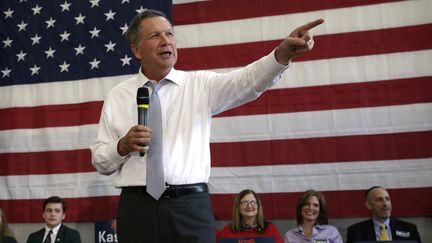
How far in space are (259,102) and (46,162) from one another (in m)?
1.96

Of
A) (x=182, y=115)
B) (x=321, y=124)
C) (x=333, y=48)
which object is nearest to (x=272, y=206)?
(x=321, y=124)

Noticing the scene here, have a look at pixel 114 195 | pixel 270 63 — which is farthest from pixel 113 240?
pixel 270 63

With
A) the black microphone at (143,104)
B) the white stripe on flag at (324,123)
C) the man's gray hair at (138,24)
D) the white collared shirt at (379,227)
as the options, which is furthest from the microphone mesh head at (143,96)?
the white collared shirt at (379,227)

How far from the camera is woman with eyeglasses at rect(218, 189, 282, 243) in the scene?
3338 mm

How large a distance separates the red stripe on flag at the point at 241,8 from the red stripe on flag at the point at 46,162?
1418mm

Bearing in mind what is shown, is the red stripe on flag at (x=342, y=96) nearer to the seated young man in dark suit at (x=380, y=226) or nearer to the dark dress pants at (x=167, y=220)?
the seated young man in dark suit at (x=380, y=226)

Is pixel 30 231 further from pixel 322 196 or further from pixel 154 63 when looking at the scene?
pixel 154 63

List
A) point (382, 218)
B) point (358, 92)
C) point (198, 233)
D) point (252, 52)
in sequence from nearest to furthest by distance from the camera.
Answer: point (198, 233) → point (382, 218) → point (358, 92) → point (252, 52)

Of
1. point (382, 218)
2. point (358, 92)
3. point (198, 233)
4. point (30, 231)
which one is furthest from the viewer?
point (30, 231)

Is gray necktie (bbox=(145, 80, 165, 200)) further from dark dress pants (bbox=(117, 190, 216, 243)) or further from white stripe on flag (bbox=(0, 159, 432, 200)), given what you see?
white stripe on flag (bbox=(0, 159, 432, 200))

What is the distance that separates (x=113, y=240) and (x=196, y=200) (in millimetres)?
2704

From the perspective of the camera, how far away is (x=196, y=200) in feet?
4.44

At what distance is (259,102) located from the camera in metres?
3.64

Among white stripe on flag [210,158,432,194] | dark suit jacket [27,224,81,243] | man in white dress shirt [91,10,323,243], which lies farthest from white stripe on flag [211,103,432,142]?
man in white dress shirt [91,10,323,243]
